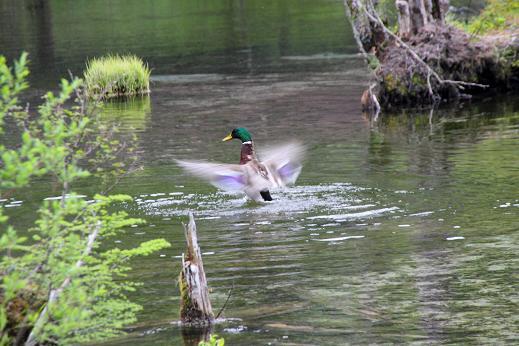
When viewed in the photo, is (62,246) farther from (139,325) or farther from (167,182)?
(167,182)

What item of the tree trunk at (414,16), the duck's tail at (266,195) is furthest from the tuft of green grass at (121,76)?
the duck's tail at (266,195)

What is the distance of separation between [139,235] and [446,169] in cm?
631

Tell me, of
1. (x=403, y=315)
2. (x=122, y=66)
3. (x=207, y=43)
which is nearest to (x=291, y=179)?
(x=403, y=315)

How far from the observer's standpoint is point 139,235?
14.1 m

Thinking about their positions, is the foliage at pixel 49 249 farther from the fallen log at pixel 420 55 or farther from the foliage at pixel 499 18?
the foliage at pixel 499 18

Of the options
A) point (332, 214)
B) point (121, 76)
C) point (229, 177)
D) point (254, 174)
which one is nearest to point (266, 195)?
point (254, 174)

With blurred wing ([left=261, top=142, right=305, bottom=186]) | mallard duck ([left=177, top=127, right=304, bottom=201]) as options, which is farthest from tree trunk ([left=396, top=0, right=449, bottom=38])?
mallard duck ([left=177, top=127, right=304, bottom=201])

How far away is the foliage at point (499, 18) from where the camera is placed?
29531mm

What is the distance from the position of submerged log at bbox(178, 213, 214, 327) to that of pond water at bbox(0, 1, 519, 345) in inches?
7.2

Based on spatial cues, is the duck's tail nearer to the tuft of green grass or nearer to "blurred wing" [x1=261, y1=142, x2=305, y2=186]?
"blurred wing" [x1=261, y1=142, x2=305, y2=186]

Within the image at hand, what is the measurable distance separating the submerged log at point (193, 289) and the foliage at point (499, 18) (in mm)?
20647

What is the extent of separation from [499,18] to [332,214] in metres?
16.3

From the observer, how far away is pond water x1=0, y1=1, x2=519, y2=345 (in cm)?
984

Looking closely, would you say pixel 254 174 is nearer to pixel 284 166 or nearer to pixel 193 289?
pixel 284 166
